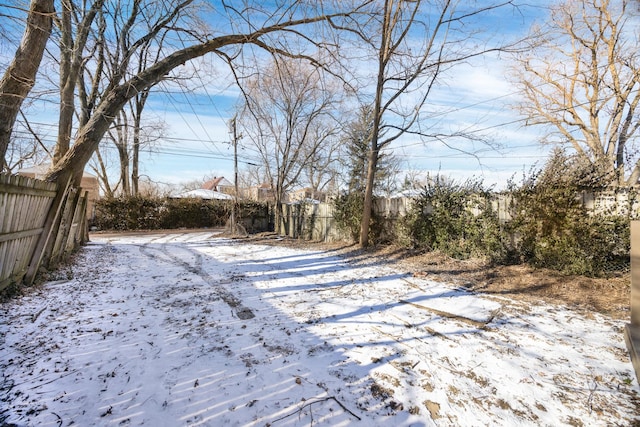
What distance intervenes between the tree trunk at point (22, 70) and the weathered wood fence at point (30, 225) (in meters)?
0.61

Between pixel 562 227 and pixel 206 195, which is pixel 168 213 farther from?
pixel 562 227

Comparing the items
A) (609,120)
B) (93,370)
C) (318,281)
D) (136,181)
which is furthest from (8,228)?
(609,120)

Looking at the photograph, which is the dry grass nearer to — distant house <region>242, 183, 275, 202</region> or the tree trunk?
the tree trunk

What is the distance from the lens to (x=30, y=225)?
401 cm

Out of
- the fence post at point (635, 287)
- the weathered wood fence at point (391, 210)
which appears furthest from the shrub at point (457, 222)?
the fence post at point (635, 287)

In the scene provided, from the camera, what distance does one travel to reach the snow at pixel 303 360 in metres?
1.86

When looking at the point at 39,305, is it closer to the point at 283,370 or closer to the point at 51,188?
the point at 51,188

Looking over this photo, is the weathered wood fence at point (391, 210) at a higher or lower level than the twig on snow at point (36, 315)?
higher

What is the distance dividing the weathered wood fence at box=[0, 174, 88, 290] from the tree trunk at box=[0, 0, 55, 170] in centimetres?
61

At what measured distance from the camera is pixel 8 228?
3377 mm

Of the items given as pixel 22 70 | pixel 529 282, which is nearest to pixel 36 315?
pixel 22 70

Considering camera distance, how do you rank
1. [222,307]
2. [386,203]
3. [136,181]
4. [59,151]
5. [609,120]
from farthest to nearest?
[136,181], [609,120], [386,203], [59,151], [222,307]

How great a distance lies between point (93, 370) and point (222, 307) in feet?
5.20

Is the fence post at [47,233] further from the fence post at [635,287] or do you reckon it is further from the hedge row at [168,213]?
the hedge row at [168,213]
